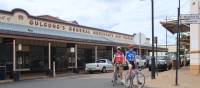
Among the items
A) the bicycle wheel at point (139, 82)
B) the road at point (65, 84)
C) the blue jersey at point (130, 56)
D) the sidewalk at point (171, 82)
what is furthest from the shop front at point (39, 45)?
the bicycle wheel at point (139, 82)

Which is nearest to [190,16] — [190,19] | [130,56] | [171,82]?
[190,19]

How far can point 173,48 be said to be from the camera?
345ft

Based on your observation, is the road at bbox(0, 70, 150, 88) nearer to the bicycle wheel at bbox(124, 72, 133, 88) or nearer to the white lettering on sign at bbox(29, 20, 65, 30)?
the bicycle wheel at bbox(124, 72, 133, 88)

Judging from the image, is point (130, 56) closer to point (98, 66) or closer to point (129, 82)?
point (129, 82)

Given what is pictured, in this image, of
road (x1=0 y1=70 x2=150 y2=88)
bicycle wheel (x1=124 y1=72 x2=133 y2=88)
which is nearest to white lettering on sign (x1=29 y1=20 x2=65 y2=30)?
road (x1=0 y1=70 x2=150 y2=88)

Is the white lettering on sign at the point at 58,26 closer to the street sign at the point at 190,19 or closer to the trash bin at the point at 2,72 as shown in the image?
the trash bin at the point at 2,72

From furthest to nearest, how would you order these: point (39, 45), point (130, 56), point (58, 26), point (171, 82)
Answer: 1. point (58, 26)
2. point (39, 45)
3. point (171, 82)
4. point (130, 56)

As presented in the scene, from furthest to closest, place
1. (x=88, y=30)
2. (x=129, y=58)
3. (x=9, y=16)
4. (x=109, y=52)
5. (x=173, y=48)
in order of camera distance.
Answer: (x=173, y=48), (x=109, y=52), (x=88, y=30), (x=9, y=16), (x=129, y=58)

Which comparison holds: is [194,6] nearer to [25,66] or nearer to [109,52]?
[25,66]

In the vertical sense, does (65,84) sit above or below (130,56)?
below

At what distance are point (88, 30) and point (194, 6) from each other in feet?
63.4

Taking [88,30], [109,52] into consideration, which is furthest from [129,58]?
[109,52]

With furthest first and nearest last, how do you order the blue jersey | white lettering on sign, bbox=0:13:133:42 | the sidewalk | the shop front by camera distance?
white lettering on sign, bbox=0:13:133:42 < the shop front < the sidewalk < the blue jersey

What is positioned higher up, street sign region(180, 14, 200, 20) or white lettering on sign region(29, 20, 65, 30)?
white lettering on sign region(29, 20, 65, 30)
